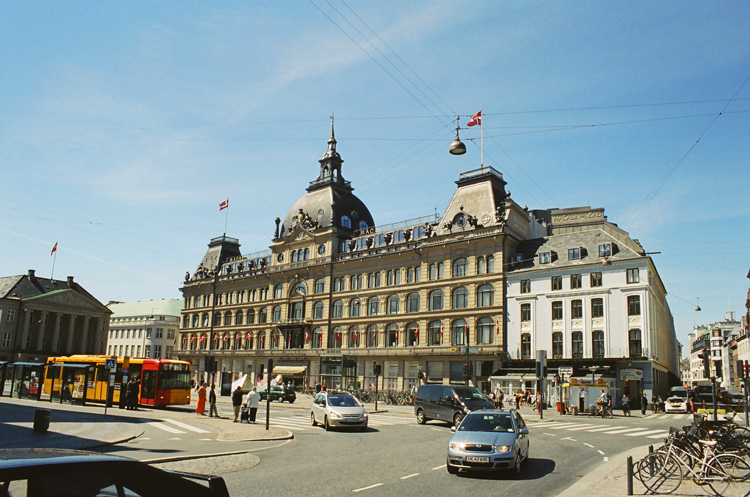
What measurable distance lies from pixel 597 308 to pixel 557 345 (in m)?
4.72

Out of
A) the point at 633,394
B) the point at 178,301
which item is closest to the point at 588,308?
the point at 633,394

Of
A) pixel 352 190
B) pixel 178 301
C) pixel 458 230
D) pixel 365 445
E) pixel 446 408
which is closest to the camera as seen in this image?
pixel 365 445

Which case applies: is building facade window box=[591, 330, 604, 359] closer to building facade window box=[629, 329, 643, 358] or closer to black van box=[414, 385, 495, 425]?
building facade window box=[629, 329, 643, 358]

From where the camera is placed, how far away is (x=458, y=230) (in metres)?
59.4

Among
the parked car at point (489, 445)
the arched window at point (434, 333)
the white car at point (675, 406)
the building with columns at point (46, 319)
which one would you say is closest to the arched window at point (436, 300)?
the arched window at point (434, 333)

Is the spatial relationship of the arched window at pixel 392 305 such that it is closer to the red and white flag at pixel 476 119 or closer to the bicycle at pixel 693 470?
the red and white flag at pixel 476 119

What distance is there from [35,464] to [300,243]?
70560mm

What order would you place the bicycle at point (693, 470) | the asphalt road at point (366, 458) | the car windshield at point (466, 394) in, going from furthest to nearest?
the car windshield at point (466, 394)
the asphalt road at point (366, 458)
the bicycle at point (693, 470)

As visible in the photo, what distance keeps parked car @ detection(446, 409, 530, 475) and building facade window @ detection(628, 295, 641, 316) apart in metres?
36.6

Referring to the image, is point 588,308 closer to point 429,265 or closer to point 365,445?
point 429,265

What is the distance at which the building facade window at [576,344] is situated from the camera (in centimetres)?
5019

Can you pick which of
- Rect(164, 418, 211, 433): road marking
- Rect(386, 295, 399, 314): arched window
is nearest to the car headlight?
Rect(164, 418, 211, 433): road marking

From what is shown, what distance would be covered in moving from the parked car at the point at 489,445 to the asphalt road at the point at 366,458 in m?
0.30

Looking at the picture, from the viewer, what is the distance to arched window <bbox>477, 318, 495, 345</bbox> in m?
54.9
